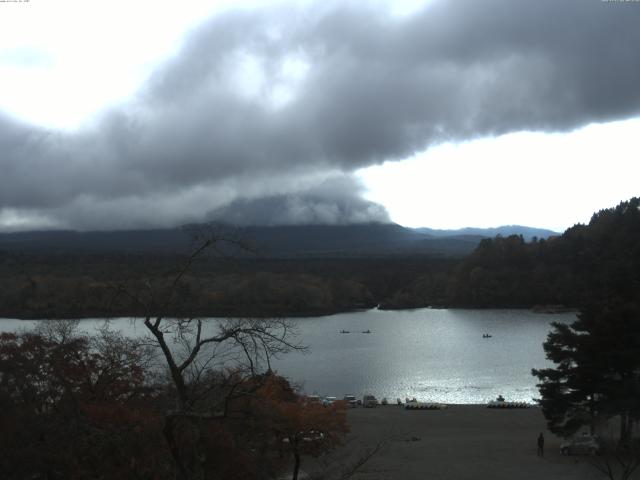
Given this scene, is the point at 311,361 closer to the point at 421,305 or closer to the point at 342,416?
Result: the point at 342,416

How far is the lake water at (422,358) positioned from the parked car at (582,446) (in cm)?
1079

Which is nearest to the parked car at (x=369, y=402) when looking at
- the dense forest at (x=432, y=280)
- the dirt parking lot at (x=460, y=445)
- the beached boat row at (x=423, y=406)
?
the dirt parking lot at (x=460, y=445)

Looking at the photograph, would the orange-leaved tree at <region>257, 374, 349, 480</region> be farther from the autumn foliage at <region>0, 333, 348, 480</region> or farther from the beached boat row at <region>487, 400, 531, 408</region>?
the beached boat row at <region>487, 400, 531, 408</region>

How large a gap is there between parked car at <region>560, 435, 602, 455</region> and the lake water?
10785 mm

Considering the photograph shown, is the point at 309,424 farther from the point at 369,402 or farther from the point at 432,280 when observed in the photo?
the point at 432,280

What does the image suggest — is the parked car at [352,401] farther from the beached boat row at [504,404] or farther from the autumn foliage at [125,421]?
the autumn foliage at [125,421]

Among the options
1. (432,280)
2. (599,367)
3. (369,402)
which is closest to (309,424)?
(599,367)

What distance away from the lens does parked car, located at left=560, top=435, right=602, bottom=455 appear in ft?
48.7

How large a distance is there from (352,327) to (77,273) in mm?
32136

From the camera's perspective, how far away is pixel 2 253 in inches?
3376

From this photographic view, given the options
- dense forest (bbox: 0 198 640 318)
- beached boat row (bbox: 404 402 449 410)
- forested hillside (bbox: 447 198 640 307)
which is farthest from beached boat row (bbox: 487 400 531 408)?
forested hillside (bbox: 447 198 640 307)

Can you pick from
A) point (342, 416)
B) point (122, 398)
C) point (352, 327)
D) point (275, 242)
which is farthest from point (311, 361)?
point (275, 242)

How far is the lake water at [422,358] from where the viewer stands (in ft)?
93.4

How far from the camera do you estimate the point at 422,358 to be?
36844mm
